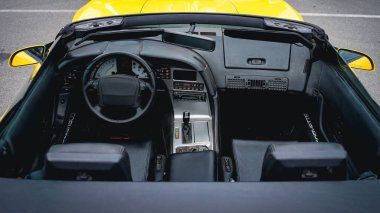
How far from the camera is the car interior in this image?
7.30 ft

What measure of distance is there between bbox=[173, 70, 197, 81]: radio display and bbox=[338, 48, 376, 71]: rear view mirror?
45.9 inches

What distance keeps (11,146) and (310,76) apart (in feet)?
7.65

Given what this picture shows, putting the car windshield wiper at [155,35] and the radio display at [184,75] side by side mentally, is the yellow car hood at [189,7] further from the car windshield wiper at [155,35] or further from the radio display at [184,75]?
the car windshield wiper at [155,35]

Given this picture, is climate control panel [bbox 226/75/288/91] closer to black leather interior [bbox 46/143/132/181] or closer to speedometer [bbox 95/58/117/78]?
speedometer [bbox 95/58/117/78]

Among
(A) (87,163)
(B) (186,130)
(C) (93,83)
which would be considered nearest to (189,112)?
(B) (186,130)

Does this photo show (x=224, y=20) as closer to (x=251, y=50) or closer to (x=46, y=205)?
(x=251, y=50)

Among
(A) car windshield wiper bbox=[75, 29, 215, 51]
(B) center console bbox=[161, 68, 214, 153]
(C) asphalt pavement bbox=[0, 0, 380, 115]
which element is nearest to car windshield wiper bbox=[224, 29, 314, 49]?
(A) car windshield wiper bbox=[75, 29, 215, 51]

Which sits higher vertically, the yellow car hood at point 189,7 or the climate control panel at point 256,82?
the yellow car hood at point 189,7

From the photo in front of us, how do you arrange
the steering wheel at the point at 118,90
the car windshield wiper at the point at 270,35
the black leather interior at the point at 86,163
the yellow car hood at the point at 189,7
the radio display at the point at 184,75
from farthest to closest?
the yellow car hood at the point at 189,7, the radio display at the point at 184,75, the steering wheel at the point at 118,90, the car windshield wiper at the point at 270,35, the black leather interior at the point at 86,163

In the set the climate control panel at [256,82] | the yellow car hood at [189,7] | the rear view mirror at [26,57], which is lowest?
the climate control panel at [256,82]

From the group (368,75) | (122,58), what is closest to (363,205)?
(122,58)

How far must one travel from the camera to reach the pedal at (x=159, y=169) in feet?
9.42

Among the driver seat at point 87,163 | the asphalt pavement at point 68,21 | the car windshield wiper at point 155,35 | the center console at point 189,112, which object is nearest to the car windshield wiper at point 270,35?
the car windshield wiper at point 155,35

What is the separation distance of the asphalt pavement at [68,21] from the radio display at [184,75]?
2.52 m
